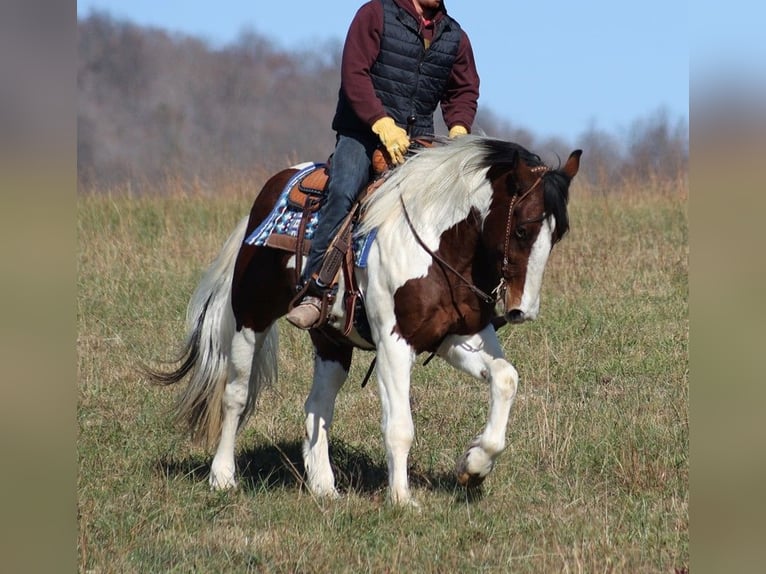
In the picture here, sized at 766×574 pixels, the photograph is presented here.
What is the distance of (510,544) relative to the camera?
5.18 meters

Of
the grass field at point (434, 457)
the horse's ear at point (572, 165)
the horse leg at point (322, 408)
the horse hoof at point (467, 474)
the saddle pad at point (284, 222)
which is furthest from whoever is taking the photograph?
the horse leg at point (322, 408)

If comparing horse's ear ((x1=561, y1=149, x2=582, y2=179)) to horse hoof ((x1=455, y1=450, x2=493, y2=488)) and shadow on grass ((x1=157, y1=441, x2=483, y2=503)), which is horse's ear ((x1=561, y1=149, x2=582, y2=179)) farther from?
shadow on grass ((x1=157, y1=441, x2=483, y2=503))

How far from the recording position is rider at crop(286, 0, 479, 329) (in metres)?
5.92

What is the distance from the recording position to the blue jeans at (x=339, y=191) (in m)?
6.02

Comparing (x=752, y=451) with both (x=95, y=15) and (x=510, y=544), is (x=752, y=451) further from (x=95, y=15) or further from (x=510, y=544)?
(x=95, y=15)

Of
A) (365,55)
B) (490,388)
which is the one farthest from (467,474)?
(365,55)

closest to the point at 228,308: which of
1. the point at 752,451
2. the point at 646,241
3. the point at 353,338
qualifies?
the point at 353,338

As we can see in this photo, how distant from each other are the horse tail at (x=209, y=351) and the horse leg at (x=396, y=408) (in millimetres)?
1459

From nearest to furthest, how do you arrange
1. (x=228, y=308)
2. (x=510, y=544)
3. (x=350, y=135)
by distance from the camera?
(x=510, y=544), (x=350, y=135), (x=228, y=308)

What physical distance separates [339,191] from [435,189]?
567 mm

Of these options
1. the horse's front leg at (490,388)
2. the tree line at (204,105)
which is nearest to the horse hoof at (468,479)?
the horse's front leg at (490,388)

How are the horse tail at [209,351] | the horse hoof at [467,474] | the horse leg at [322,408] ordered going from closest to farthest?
the horse hoof at [467,474] < the horse leg at [322,408] < the horse tail at [209,351]

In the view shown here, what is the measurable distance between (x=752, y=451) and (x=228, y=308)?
4.76 m

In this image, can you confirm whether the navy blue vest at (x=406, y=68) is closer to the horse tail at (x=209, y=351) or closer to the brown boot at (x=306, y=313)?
the brown boot at (x=306, y=313)
